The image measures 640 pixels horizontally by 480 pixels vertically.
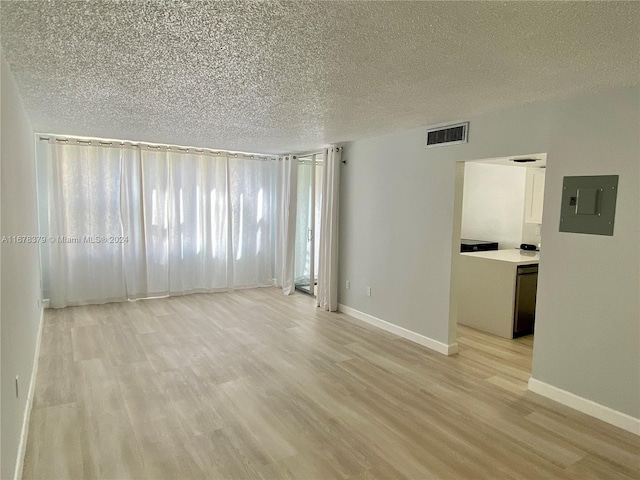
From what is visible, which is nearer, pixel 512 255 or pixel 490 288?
pixel 490 288

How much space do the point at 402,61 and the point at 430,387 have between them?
8.18 ft

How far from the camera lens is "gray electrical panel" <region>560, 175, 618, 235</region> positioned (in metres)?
2.66

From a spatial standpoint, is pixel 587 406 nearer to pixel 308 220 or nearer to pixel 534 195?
pixel 534 195

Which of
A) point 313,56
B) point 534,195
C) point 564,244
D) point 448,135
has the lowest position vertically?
point 564,244

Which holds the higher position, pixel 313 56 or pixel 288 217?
pixel 313 56

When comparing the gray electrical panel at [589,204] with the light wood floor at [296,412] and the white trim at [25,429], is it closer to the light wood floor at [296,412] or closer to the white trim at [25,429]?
the light wood floor at [296,412]

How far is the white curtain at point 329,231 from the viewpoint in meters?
5.18

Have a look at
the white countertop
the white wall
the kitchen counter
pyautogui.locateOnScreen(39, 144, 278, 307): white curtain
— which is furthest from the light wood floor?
the white wall

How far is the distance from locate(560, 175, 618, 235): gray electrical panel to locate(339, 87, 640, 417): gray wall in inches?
1.9

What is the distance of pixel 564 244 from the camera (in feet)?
9.61

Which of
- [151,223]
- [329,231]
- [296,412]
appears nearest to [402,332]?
[329,231]

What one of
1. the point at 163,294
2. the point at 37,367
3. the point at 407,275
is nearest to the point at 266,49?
the point at 407,275

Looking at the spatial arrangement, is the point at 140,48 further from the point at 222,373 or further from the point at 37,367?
the point at 37,367

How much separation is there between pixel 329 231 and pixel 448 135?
2.14 m
